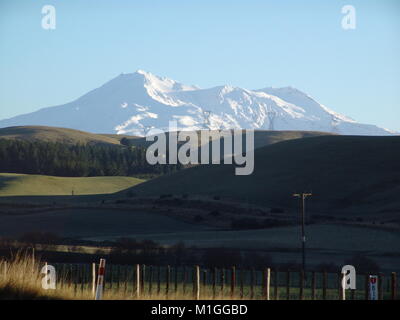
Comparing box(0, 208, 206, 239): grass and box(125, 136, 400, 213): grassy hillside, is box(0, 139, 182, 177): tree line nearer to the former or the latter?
box(125, 136, 400, 213): grassy hillside

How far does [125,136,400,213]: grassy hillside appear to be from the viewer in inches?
4259

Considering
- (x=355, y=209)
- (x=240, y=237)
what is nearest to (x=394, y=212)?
(x=355, y=209)

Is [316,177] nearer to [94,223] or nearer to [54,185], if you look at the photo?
[94,223]

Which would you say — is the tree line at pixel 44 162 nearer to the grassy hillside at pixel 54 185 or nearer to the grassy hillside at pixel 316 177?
the grassy hillside at pixel 54 185

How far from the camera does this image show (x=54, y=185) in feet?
508

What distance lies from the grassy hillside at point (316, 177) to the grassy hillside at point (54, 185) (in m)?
20.3

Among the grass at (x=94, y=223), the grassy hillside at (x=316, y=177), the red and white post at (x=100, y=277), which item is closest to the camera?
the red and white post at (x=100, y=277)

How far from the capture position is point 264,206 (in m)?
107

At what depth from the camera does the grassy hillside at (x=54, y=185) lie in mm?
145000

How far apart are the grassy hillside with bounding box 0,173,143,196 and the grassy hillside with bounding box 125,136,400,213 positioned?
2032cm

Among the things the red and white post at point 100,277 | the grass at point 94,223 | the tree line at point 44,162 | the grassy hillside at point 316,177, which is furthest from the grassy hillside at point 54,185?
the red and white post at point 100,277

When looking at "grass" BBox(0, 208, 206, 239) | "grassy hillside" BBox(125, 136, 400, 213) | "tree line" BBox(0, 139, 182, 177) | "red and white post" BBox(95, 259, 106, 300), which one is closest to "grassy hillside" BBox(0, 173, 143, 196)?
"tree line" BBox(0, 139, 182, 177)

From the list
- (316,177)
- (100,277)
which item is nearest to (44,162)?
(316,177)

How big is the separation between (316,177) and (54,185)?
2211 inches
